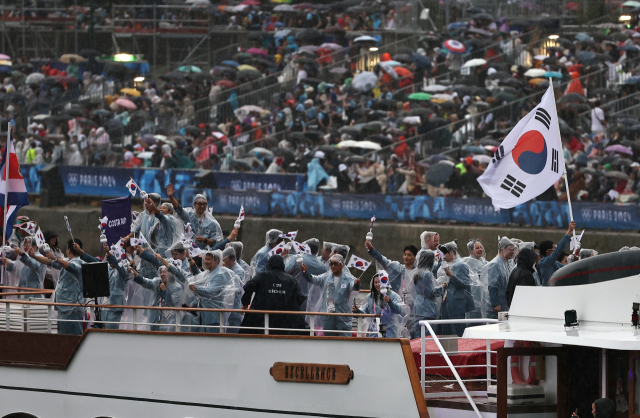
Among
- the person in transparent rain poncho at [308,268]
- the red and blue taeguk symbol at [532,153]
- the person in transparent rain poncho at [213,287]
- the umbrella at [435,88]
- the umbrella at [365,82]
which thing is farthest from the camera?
the umbrella at [365,82]

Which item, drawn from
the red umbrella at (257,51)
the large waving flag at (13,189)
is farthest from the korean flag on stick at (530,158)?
the red umbrella at (257,51)

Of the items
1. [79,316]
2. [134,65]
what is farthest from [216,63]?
[79,316]

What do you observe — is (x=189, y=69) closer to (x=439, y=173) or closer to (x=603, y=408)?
(x=439, y=173)

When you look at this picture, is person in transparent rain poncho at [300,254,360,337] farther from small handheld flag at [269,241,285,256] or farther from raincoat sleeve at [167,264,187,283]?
raincoat sleeve at [167,264,187,283]

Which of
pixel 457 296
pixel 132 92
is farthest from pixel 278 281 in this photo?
pixel 132 92

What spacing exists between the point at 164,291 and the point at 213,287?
0.69 metres

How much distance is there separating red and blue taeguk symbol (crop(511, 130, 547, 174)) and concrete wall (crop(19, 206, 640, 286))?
349 inches

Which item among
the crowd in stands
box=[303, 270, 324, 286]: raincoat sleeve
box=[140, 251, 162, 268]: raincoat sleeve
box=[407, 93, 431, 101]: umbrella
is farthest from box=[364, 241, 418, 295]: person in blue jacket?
box=[407, 93, 431, 101]: umbrella

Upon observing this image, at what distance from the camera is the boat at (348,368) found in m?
7.75

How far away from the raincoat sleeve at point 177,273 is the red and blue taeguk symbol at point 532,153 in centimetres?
376

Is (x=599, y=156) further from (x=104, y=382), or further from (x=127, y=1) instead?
(x=127, y=1)

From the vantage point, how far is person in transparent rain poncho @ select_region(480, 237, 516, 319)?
11.9 m

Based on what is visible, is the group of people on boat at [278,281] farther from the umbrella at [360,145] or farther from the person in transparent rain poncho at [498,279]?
the umbrella at [360,145]

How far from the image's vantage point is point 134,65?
33.0 meters
